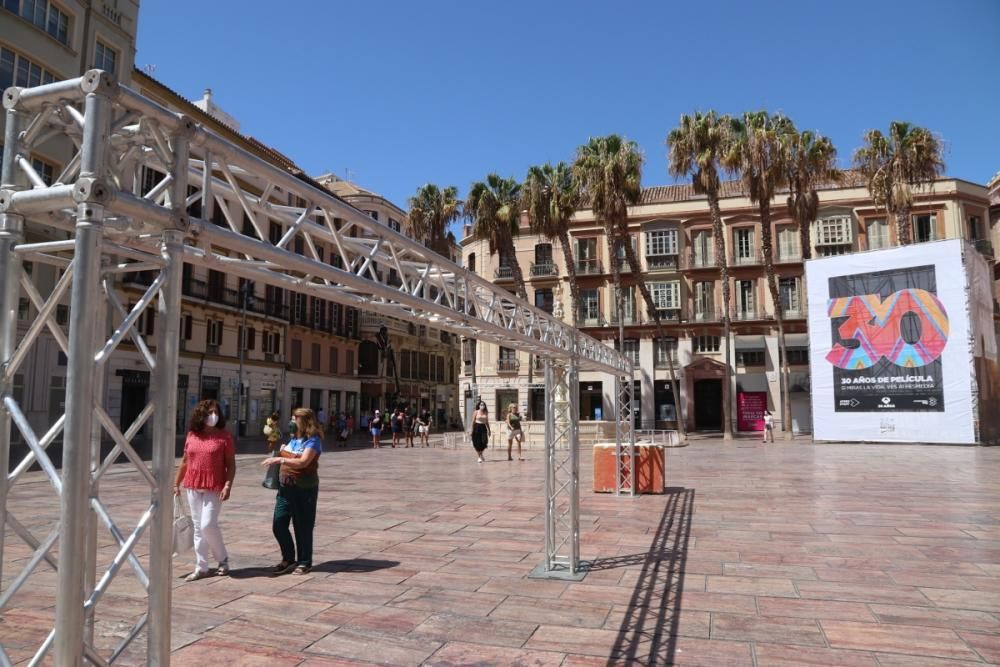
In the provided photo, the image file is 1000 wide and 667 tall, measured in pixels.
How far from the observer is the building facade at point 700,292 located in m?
40.1

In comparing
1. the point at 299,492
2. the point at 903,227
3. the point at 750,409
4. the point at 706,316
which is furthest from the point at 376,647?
the point at 706,316

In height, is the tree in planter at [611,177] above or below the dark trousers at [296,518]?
above

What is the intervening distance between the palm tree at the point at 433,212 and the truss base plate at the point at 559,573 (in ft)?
103

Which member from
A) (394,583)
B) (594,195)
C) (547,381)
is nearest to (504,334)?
(547,381)

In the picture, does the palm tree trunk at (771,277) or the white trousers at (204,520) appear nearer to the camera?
the white trousers at (204,520)

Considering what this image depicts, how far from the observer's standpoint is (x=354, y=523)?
33.7ft

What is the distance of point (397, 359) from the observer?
52938 millimetres

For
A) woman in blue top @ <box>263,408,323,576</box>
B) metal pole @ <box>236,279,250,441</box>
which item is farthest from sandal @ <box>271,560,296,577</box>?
metal pole @ <box>236,279,250,441</box>

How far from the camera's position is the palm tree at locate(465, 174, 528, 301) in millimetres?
34312

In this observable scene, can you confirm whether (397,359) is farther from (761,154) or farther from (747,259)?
(761,154)

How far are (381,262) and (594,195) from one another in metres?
27.8

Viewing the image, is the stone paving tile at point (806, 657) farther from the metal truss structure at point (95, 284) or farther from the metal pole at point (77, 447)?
the metal pole at point (77, 447)

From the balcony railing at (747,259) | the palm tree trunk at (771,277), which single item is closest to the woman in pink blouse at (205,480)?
the palm tree trunk at (771,277)

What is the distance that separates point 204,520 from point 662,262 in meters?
38.7
